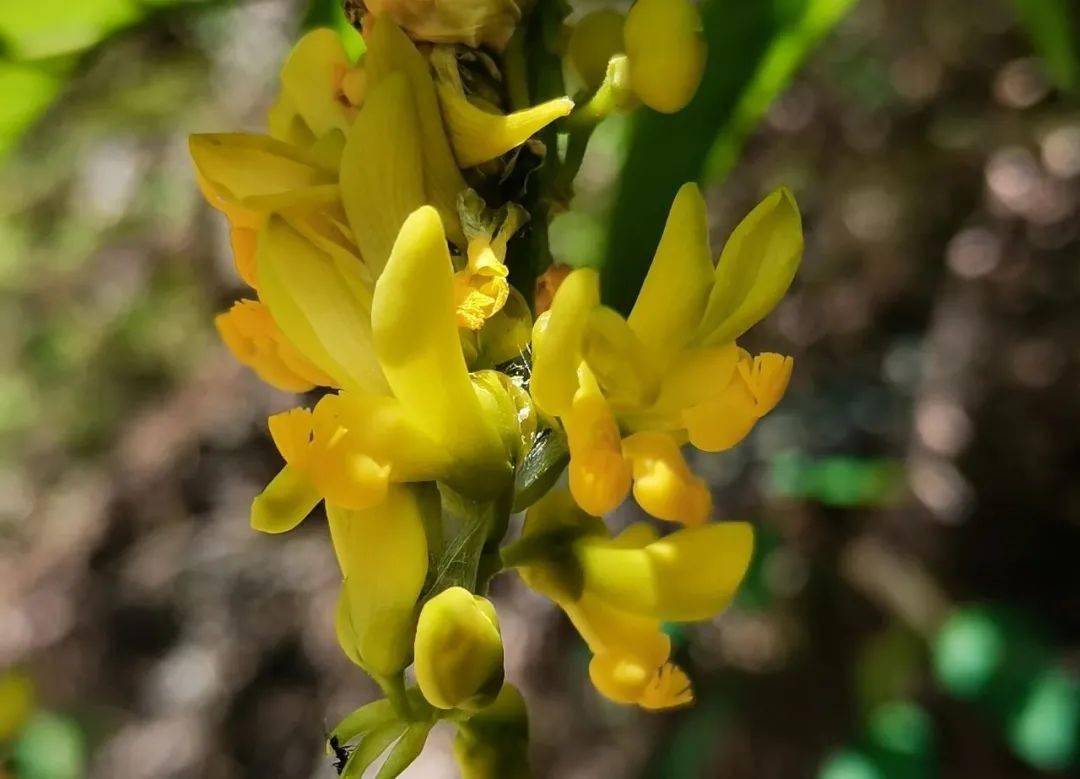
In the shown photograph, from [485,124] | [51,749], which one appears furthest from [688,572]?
[51,749]

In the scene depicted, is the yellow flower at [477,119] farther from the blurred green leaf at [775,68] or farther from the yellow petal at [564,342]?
the blurred green leaf at [775,68]

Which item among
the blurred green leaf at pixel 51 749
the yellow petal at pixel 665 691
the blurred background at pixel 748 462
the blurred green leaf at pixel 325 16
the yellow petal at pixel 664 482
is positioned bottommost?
the blurred green leaf at pixel 51 749

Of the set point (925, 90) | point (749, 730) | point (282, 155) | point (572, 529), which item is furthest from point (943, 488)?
point (282, 155)

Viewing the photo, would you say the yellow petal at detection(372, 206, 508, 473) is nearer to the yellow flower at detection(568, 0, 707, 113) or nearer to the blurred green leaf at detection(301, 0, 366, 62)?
the yellow flower at detection(568, 0, 707, 113)

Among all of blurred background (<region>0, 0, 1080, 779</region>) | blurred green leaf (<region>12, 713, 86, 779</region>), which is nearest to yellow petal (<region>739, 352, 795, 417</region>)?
blurred background (<region>0, 0, 1080, 779</region>)

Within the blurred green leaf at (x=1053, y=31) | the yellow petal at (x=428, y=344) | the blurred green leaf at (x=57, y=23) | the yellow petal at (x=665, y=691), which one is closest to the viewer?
the yellow petal at (x=428, y=344)

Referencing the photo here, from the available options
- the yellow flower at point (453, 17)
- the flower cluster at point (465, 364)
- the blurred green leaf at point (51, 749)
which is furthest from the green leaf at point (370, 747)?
the blurred green leaf at point (51, 749)
